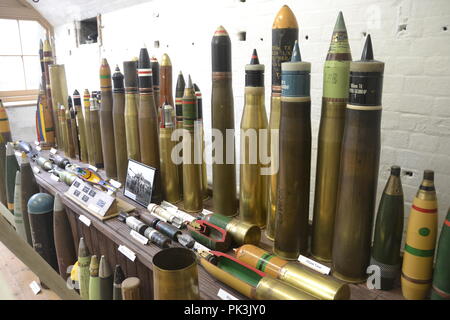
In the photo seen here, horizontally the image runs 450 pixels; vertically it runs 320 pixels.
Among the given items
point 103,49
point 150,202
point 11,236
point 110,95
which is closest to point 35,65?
point 103,49

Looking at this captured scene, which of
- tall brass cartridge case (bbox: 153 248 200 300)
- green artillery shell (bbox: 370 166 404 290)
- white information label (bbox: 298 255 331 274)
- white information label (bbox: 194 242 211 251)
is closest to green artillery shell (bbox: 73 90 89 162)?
white information label (bbox: 194 242 211 251)

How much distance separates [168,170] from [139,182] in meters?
0.14

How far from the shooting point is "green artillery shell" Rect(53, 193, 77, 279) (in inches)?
58.2

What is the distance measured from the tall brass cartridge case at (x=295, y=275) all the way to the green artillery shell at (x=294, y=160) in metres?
0.07

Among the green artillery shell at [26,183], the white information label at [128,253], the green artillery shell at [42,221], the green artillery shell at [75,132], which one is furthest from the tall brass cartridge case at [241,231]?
the green artillery shell at [75,132]

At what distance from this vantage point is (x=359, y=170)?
771mm

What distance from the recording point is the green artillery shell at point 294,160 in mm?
841

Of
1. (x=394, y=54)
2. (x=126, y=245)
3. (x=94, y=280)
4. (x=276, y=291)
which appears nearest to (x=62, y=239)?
(x=94, y=280)

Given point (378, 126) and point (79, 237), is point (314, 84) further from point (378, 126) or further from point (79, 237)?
point (79, 237)

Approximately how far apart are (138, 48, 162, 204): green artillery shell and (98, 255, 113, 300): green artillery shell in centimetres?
30

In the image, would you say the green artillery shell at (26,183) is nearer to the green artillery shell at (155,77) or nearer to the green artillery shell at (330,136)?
the green artillery shell at (155,77)

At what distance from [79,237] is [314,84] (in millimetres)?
1202

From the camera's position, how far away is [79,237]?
1.53 metres

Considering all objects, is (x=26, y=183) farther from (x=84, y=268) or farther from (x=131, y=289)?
(x=131, y=289)
